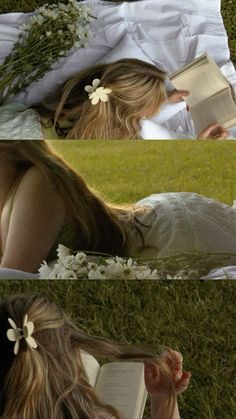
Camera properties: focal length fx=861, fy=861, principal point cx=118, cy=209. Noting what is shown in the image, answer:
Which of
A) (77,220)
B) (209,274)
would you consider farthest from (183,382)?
(77,220)

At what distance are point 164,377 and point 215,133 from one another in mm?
781

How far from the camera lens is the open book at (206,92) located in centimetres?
271

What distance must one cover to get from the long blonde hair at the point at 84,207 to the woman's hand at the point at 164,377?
1.14ft

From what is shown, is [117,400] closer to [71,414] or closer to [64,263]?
[71,414]

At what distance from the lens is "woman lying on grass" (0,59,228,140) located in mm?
2689

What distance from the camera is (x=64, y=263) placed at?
2.37 metres

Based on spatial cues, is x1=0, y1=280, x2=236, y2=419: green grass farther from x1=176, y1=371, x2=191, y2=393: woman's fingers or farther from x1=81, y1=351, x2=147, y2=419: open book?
x1=81, y1=351, x2=147, y2=419: open book

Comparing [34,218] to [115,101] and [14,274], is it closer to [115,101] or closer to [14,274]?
[14,274]

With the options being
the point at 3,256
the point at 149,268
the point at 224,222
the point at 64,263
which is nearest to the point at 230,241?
the point at 224,222

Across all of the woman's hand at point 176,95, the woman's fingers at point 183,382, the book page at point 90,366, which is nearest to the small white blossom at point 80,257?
the book page at point 90,366

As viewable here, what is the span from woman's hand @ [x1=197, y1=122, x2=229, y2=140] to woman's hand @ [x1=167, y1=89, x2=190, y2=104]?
140mm

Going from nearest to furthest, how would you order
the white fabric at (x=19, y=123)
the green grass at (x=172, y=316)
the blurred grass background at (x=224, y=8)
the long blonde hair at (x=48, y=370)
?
1. the long blonde hair at (x=48, y=370)
2. the green grass at (x=172, y=316)
3. the white fabric at (x=19, y=123)
4. the blurred grass background at (x=224, y=8)

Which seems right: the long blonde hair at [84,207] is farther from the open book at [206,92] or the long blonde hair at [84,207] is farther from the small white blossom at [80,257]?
the open book at [206,92]

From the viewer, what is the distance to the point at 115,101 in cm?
271
